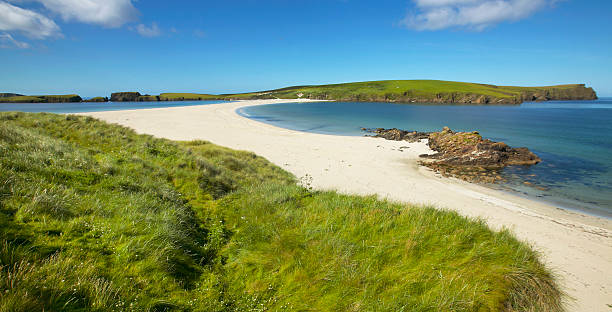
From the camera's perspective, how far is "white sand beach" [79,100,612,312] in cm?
757

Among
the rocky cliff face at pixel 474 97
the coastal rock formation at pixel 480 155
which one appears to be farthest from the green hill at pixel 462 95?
the coastal rock formation at pixel 480 155

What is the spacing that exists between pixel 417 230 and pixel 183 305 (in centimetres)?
432

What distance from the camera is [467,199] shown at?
1395 cm

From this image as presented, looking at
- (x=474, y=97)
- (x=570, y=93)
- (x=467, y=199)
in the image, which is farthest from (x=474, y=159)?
(x=570, y=93)

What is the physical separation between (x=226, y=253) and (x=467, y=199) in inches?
553

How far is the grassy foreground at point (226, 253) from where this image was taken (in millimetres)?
2953

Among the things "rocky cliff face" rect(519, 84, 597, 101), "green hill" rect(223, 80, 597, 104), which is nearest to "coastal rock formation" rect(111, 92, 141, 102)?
"green hill" rect(223, 80, 597, 104)

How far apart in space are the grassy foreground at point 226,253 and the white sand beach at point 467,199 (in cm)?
215

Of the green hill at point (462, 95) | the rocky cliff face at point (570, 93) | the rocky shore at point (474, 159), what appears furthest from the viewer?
the rocky cliff face at point (570, 93)

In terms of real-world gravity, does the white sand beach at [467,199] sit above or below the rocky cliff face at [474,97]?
below

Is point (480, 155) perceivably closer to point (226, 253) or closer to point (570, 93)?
point (226, 253)

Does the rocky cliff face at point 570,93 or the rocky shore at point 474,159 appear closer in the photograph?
the rocky shore at point 474,159

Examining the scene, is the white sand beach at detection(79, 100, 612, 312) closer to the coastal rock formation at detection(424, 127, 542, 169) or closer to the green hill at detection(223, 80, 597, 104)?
the coastal rock formation at detection(424, 127, 542, 169)

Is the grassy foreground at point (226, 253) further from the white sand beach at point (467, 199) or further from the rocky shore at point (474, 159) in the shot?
the rocky shore at point (474, 159)
